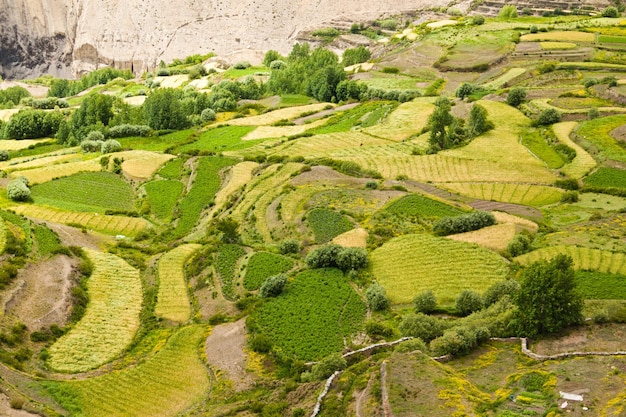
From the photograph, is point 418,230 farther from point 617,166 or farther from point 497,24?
point 497,24

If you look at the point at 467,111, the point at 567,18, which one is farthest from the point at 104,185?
the point at 567,18

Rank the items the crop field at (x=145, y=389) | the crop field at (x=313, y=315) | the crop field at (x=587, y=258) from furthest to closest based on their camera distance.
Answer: the crop field at (x=587, y=258)
the crop field at (x=313, y=315)
the crop field at (x=145, y=389)

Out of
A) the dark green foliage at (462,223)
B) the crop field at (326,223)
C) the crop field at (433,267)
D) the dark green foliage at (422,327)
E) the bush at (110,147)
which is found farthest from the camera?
the bush at (110,147)

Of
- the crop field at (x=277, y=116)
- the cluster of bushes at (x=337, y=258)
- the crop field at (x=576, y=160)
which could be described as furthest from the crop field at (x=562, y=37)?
the cluster of bushes at (x=337, y=258)

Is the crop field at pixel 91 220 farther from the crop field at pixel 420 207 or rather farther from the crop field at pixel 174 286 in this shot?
the crop field at pixel 420 207

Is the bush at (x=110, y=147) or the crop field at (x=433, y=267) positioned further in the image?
the bush at (x=110, y=147)

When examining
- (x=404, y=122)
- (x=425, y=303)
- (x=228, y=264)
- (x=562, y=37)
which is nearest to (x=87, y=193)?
(x=228, y=264)

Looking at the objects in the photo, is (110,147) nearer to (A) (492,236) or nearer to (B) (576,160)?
(A) (492,236)
